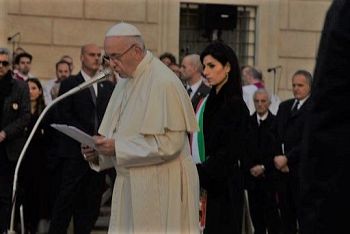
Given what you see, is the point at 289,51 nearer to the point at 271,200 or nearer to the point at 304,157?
the point at 271,200

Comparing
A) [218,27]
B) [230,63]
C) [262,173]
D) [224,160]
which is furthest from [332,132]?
[218,27]

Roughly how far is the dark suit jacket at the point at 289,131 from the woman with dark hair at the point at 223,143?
90.9 inches

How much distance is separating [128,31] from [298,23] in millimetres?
12648

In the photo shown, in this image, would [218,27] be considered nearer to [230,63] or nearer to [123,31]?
[230,63]

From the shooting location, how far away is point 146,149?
20.4 feet

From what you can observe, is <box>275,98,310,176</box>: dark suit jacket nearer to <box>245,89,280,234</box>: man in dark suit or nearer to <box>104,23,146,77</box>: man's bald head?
<box>245,89,280,234</box>: man in dark suit

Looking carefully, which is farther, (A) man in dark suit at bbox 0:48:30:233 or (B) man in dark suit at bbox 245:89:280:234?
(B) man in dark suit at bbox 245:89:280:234

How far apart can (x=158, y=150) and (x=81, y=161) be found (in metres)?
4.44

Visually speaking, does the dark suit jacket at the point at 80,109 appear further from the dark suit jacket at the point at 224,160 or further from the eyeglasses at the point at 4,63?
the dark suit jacket at the point at 224,160

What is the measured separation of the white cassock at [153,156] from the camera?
246 inches

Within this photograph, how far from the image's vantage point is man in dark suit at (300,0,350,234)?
2.35m

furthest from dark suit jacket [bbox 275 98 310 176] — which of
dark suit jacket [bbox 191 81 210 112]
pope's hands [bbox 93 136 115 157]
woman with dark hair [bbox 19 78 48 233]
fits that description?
pope's hands [bbox 93 136 115 157]

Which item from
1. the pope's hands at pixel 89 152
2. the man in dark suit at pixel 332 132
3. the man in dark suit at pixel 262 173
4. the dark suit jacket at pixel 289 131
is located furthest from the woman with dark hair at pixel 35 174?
the man in dark suit at pixel 332 132

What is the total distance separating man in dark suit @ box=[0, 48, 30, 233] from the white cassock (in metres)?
4.14
